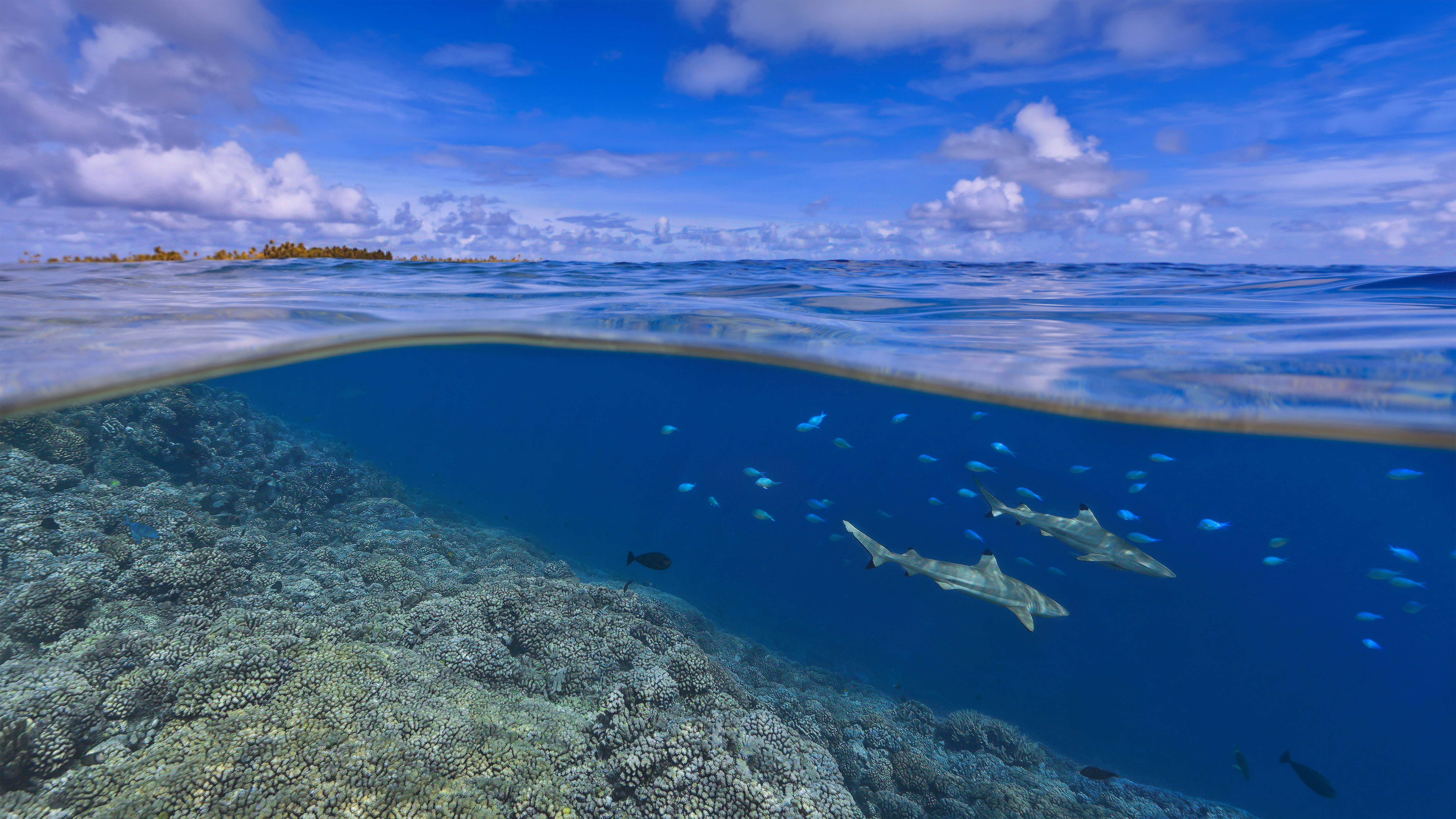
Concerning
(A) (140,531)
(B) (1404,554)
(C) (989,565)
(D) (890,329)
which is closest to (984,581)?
(C) (989,565)

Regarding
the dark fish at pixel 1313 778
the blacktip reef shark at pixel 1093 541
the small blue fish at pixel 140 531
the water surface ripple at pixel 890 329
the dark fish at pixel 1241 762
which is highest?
the water surface ripple at pixel 890 329

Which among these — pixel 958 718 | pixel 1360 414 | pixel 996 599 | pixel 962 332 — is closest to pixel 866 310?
pixel 962 332

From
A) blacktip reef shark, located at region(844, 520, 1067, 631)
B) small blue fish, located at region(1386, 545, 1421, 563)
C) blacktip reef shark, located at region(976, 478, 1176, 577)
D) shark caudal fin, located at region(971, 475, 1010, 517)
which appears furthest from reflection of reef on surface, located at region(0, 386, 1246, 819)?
small blue fish, located at region(1386, 545, 1421, 563)

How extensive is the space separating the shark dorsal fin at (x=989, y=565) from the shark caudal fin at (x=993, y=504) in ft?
3.43

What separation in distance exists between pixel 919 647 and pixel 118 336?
69.0 ft

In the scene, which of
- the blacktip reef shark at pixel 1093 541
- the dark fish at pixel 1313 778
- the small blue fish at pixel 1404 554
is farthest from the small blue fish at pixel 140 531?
the small blue fish at pixel 1404 554

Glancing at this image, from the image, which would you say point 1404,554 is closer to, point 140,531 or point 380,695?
point 380,695

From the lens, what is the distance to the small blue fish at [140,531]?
7547 mm

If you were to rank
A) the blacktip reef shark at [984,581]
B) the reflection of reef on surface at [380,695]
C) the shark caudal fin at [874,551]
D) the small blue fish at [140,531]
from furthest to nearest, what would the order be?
the small blue fish at [140,531] < the shark caudal fin at [874,551] < the blacktip reef shark at [984,581] < the reflection of reef on surface at [380,695]

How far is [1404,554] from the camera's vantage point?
7855 millimetres

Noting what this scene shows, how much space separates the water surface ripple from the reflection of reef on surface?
8.78 ft

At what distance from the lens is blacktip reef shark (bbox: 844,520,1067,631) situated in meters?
6.45

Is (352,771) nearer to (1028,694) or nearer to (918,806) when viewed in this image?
(918,806)

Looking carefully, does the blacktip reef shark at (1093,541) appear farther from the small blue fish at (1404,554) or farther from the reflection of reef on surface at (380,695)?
the small blue fish at (1404,554)
